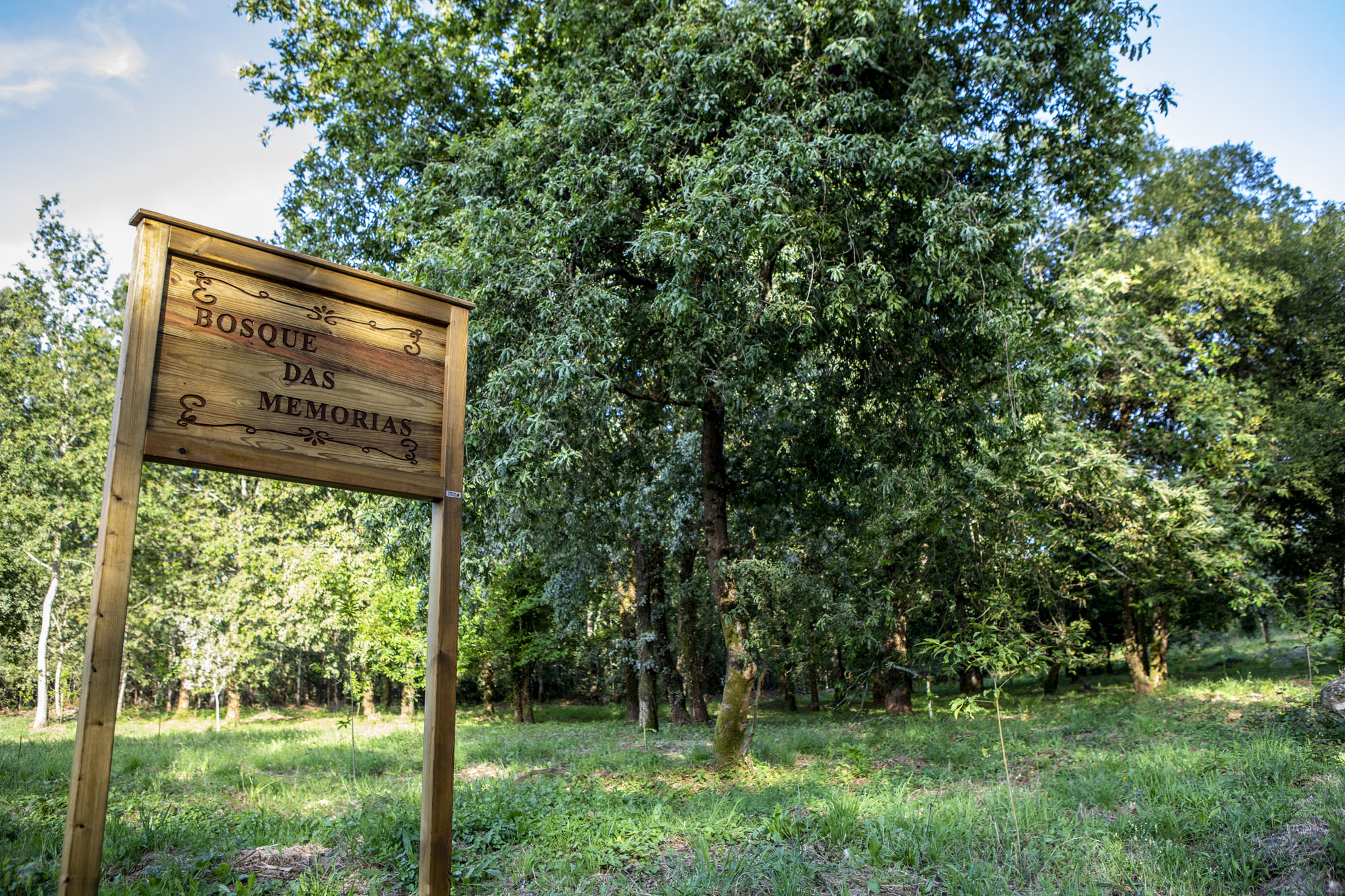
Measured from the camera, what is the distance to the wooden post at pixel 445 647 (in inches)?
120

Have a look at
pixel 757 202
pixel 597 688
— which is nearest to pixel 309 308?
pixel 757 202

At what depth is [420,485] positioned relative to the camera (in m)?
3.26

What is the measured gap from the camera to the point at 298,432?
2.94 m

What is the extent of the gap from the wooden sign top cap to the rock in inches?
354

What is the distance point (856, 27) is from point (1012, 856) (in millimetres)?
7240

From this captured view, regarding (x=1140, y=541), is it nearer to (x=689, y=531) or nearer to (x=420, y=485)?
(x=689, y=531)

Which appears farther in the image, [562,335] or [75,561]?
Answer: [75,561]

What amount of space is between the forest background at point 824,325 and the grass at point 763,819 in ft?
3.65

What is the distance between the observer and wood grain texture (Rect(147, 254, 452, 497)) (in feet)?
8.87

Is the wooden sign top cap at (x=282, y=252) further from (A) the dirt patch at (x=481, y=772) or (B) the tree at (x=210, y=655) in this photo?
(B) the tree at (x=210, y=655)

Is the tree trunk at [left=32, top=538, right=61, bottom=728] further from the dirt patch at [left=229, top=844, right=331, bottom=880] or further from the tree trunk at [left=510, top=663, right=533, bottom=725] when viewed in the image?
the dirt patch at [left=229, top=844, right=331, bottom=880]

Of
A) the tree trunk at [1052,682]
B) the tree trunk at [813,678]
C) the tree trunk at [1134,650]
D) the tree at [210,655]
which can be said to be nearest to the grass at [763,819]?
the tree trunk at [813,678]

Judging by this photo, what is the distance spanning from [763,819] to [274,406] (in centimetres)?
418

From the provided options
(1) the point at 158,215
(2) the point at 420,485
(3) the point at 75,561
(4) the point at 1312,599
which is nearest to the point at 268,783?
(2) the point at 420,485
